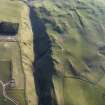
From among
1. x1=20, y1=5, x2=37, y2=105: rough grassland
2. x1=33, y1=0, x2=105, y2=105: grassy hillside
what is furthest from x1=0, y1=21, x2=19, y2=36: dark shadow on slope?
x1=33, y1=0, x2=105, y2=105: grassy hillside

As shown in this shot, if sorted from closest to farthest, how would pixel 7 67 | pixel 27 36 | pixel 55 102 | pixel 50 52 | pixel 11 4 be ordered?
pixel 55 102 → pixel 7 67 → pixel 50 52 → pixel 27 36 → pixel 11 4

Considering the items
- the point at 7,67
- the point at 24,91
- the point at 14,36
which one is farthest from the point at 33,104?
the point at 14,36

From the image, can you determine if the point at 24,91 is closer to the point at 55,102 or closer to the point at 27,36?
the point at 55,102

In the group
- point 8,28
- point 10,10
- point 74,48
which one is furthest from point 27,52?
point 10,10

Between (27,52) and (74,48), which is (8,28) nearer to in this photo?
(27,52)

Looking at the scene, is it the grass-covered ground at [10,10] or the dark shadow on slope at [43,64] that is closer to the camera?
the dark shadow on slope at [43,64]

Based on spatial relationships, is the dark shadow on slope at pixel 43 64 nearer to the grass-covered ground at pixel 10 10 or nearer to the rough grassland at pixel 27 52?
the rough grassland at pixel 27 52

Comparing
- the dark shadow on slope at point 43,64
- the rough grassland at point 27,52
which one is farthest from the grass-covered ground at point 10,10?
the dark shadow on slope at point 43,64

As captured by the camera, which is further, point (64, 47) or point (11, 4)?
point (11, 4)

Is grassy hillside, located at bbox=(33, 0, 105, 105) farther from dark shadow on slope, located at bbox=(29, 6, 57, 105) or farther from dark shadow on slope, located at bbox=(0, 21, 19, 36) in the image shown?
dark shadow on slope, located at bbox=(0, 21, 19, 36)
